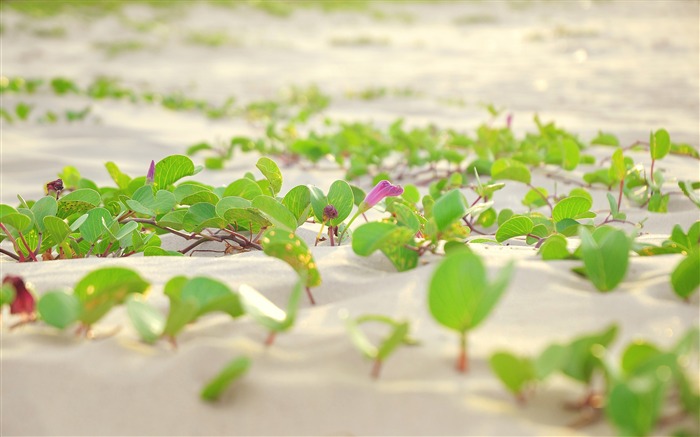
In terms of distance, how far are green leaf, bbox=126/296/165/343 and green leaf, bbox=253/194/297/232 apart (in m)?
0.44

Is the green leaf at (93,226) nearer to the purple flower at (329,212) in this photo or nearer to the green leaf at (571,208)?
the purple flower at (329,212)

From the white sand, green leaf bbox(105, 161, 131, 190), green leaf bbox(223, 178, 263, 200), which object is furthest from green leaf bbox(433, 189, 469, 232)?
green leaf bbox(105, 161, 131, 190)

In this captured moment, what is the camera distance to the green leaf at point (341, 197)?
1.36m

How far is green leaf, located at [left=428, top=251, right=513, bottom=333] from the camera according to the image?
0.78 meters

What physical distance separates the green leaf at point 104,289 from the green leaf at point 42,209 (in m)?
0.48

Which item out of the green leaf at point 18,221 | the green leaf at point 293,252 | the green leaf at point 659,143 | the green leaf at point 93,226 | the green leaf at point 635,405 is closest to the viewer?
the green leaf at point 635,405

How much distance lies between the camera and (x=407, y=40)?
463 inches

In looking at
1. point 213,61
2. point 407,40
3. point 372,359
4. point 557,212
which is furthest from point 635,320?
point 407,40

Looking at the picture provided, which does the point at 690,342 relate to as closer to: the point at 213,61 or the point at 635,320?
A: the point at 635,320

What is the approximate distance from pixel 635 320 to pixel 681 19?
1279cm

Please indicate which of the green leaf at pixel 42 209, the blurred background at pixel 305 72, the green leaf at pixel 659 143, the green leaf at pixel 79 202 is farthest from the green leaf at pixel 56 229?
the green leaf at pixel 659 143

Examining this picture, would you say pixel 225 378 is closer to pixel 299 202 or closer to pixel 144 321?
pixel 144 321

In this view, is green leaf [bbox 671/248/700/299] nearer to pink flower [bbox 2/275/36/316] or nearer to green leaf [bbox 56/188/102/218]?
pink flower [bbox 2/275/36/316]

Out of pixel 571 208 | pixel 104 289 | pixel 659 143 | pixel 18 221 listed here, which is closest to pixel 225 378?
pixel 104 289
